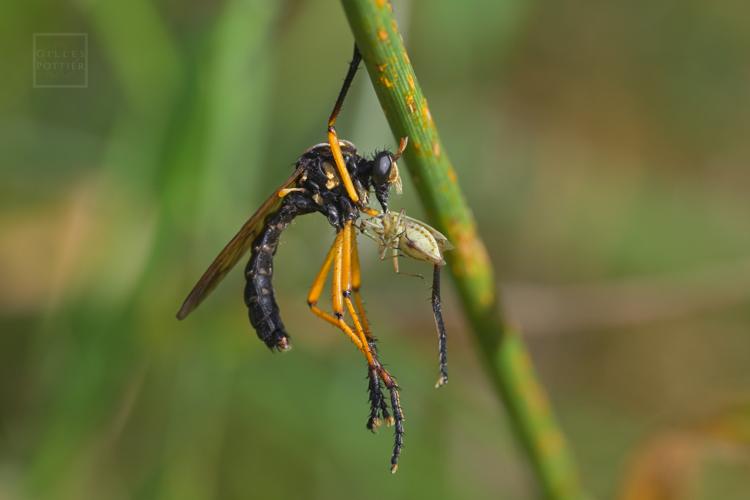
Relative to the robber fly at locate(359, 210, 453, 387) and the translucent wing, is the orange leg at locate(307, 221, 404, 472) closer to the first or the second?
the robber fly at locate(359, 210, 453, 387)

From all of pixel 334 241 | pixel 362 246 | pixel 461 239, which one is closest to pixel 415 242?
pixel 461 239

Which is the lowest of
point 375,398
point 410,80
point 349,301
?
point 375,398

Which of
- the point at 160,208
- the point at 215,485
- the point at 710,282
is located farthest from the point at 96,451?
the point at 710,282

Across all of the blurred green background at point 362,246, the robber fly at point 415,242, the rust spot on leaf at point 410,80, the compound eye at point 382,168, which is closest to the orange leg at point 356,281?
the robber fly at point 415,242

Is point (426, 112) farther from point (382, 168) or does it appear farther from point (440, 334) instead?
point (440, 334)

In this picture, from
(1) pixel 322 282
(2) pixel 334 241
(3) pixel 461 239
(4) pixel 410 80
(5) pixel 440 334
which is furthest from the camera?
(1) pixel 322 282

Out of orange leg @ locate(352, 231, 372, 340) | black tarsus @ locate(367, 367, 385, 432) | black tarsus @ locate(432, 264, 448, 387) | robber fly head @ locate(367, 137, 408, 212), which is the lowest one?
black tarsus @ locate(367, 367, 385, 432)

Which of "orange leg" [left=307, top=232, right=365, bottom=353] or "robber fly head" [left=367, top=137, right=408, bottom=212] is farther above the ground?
"robber fly head" [left=367, top=137, right=408, bottom=212]

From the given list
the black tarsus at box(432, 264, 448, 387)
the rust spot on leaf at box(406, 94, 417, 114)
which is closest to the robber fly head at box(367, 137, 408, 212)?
the black tarsus at box(432, 264, 448, 387)
